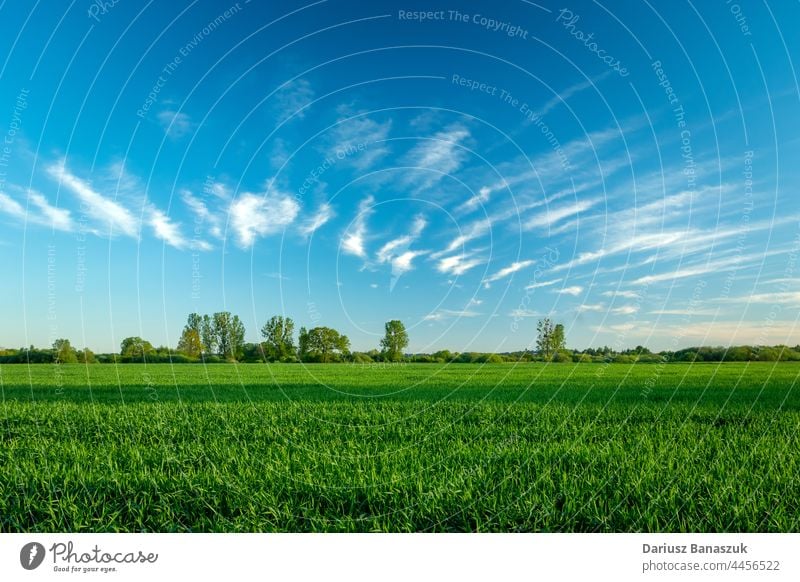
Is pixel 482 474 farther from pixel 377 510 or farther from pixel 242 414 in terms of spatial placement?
pixel 242 414

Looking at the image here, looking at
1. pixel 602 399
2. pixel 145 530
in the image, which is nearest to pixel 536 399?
pixel 602 399

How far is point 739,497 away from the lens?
4.89 meters

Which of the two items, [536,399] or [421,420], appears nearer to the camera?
[421,420]
